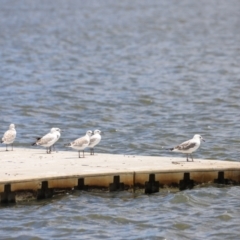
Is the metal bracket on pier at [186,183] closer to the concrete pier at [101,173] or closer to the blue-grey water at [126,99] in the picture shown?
the concrete pier at [101,173]

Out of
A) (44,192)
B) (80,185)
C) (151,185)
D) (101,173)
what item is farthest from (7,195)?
(151,185)

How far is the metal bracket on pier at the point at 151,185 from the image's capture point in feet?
71.9

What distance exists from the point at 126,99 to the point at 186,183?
18500mm

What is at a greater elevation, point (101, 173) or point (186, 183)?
point (101, 173)

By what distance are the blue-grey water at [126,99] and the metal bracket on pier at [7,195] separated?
15 centimetres

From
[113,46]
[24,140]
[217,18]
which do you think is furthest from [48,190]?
[217,18]

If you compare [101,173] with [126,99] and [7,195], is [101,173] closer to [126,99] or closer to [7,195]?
[7,195]

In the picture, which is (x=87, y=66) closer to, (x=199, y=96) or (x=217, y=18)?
(x=199, y=96)

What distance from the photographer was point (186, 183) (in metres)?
22.4

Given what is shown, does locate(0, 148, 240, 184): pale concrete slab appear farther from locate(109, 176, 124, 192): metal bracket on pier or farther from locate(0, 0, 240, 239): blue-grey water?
locate(0, 0, 240, 239): blue-grey water

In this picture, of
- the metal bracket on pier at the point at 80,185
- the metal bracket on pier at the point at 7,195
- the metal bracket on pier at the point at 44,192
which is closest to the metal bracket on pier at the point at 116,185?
the metal bracket on pier at the point at 80,185

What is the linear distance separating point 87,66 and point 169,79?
804cm

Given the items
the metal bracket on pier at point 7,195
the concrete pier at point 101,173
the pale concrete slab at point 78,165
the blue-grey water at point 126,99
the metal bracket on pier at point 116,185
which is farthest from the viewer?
the metal bracket on pier at point 116,185

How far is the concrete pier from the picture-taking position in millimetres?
20953
